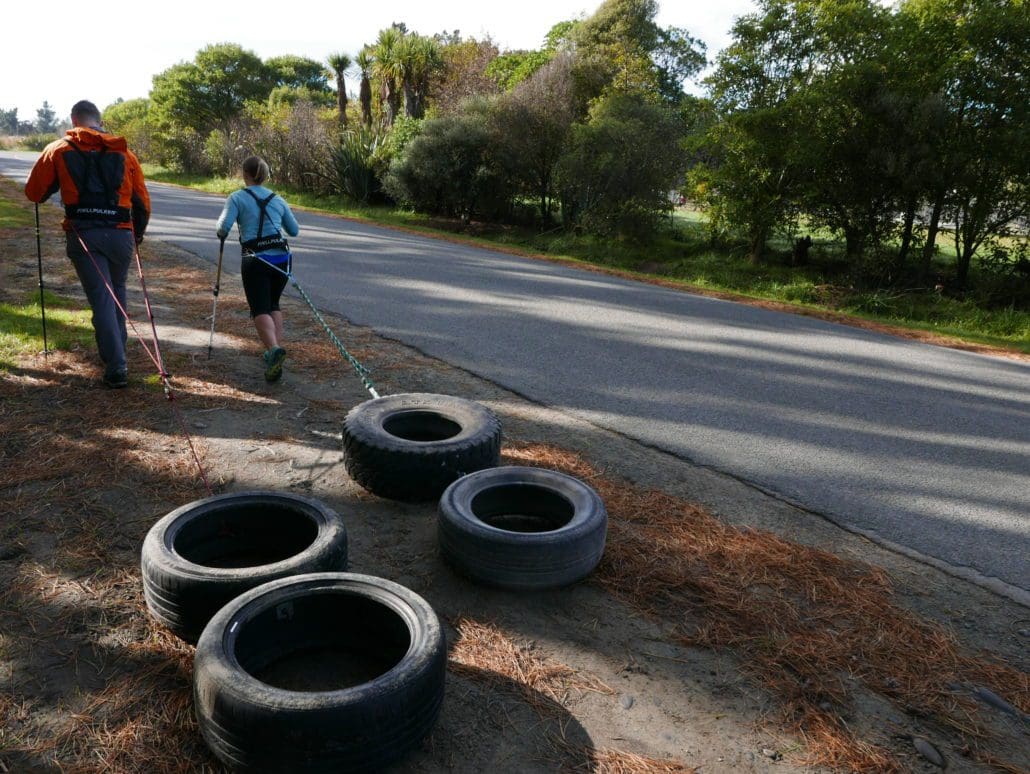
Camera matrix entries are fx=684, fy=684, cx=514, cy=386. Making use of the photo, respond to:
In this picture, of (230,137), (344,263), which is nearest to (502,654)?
(344,263)

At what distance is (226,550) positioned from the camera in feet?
11.0

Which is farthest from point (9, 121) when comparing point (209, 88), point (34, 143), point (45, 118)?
point (209, 88)

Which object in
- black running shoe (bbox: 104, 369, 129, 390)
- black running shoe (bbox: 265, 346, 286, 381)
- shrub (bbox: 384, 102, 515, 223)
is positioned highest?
shrub (bbox: 384, 102, 515, 223)

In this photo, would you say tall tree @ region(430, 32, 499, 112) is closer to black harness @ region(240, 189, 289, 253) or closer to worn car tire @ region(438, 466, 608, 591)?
black harness @ region(240, 189, 289, 253)

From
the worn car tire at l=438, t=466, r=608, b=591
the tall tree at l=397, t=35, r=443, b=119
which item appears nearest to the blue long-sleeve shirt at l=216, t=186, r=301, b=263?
the worn car tire at l=438, t=466, r=608, b=591

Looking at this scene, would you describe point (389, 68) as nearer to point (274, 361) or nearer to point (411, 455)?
point (274, 361)

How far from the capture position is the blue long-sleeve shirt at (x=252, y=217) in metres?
5.80

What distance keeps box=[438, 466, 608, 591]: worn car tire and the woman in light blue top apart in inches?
117

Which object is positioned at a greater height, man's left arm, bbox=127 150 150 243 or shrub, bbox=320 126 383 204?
shrub, bbox=320 126 383 204

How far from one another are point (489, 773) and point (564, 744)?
29 centimetres

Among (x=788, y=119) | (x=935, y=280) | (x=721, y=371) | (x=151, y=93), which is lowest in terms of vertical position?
(x=721, y=371)

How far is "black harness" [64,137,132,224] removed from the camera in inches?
208

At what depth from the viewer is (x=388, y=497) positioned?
4027 mm

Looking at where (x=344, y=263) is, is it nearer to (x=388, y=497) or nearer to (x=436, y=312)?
(x=436, y=312)
